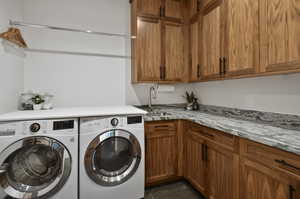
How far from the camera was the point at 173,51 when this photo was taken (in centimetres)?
230

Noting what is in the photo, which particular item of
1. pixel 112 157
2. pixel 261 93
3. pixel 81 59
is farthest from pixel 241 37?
pixel 81 59

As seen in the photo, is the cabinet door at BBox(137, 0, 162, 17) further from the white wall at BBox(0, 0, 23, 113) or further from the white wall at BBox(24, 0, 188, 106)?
the white wall at BBox(0, 0, 23, 113)

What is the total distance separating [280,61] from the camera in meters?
1.18

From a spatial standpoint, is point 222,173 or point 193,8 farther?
point 193,8

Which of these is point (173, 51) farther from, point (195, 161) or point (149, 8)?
point (195, 161)

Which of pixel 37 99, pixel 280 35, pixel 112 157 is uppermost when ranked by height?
pixel 280 35

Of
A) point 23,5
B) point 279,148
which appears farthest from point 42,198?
point 23,5

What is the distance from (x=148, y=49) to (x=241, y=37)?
44.7 inches

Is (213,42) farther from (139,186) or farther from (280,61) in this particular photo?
(139,186)

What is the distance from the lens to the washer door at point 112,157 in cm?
152

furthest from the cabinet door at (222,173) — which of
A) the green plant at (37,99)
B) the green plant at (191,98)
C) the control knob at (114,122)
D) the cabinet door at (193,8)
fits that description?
the green plant at (37,99)

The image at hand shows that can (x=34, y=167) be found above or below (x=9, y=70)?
below

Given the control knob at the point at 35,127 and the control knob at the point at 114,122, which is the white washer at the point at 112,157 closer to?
the control knob at the point at 114,122

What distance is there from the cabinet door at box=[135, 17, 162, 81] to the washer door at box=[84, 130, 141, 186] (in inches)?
35.2
